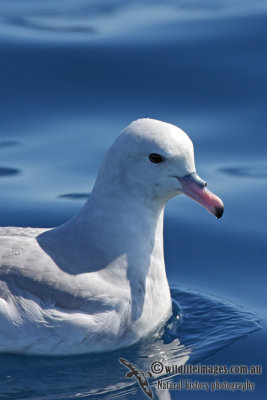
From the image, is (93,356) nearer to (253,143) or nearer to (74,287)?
(74,287)

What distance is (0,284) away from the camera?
619 cm

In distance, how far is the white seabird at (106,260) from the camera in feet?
20.3

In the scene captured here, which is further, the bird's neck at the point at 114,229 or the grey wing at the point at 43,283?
the bird's neck at the point at 114,229

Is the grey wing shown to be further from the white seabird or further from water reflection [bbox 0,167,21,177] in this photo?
water reflection [bbox 0,167,21,177]

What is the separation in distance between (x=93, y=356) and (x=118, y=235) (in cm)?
77

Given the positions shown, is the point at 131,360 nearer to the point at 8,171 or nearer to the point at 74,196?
the point at 74,196

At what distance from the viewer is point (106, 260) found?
6.44 meters


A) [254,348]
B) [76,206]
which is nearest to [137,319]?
[254,348]

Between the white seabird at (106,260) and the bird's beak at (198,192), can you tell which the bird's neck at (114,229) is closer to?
the white seabird at (106,260)

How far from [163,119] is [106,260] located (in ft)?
11.8

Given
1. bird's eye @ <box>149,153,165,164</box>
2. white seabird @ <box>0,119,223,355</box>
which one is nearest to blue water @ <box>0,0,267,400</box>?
white seabird @ <box>0,119,223,355</box>

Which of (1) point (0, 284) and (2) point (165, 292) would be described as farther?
(2) point (165, 292)

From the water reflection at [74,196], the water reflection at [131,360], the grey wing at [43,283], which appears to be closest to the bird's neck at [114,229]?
the grey wing at [43,283]

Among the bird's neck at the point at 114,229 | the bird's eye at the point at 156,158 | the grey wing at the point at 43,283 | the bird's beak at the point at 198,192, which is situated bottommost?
the grey wing at the point at 43,283
